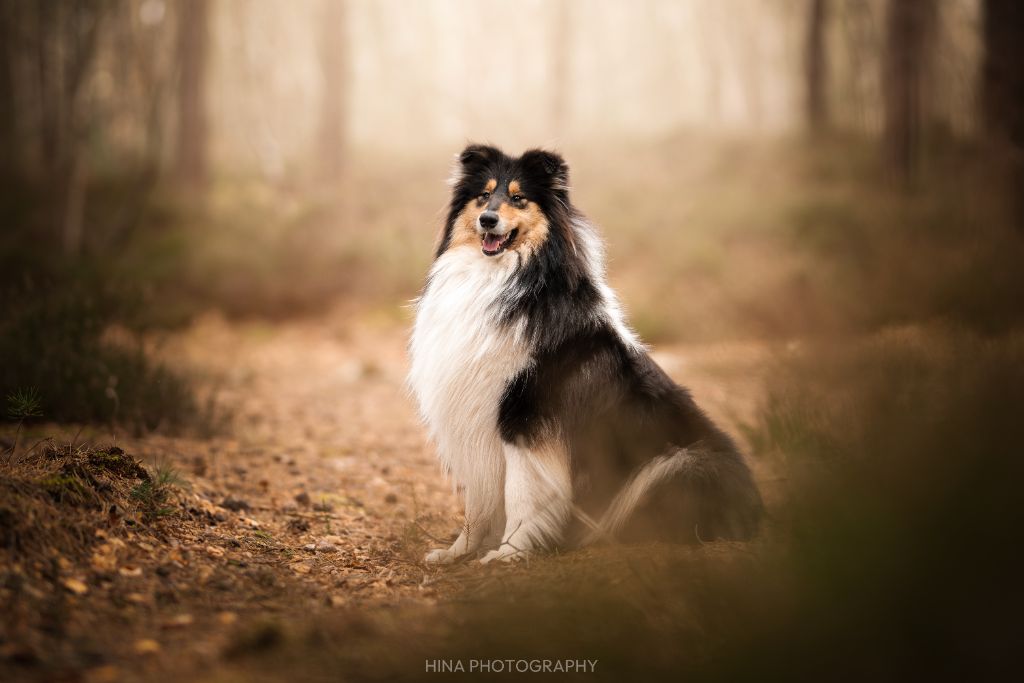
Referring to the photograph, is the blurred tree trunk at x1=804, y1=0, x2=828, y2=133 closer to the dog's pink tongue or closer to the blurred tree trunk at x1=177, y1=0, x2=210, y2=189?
the blurred tree trunk at x1=177, y1=0, x2=210, y2=189

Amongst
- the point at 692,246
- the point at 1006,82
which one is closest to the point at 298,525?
the point at 1006,82

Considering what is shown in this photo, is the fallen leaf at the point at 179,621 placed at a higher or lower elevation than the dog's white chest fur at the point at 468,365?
lower


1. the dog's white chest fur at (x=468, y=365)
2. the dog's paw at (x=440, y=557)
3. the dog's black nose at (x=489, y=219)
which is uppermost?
the dog's black nose at (x=489, y=219)

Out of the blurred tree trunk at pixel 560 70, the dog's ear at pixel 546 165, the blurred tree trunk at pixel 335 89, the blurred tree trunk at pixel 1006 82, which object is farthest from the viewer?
the blurred tree trunk at pixel 560 70

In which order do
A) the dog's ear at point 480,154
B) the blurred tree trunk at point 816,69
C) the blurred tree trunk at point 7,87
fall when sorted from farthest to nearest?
the blurred tree trunk at point 816,69
the blurred tree trunk at point 7,87
the dog's ear at point 480,154

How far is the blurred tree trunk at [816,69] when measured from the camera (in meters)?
18.4

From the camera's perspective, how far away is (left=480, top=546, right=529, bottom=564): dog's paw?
11.7 ft

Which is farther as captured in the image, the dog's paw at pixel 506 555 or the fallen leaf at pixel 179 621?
the dog's paw at pixel 506 555

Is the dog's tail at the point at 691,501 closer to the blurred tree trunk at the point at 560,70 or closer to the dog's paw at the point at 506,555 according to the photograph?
the dog's paw at the point at 506,555

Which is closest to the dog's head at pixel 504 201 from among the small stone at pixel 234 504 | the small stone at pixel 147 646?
the small stone at pixel 234 504

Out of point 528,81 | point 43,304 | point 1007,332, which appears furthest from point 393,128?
point 1007,332

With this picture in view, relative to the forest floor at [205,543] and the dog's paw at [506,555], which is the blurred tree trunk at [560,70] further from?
→ the dog's paw at [506,555]

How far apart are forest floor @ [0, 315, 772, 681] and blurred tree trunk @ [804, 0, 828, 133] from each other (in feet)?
46.4

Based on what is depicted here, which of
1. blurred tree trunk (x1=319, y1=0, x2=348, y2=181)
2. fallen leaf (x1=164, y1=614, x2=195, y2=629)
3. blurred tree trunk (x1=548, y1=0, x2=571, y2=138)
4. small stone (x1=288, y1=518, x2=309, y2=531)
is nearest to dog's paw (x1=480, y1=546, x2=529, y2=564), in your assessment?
small stone (x1=288, y1=518, x2=309, y2=531)
